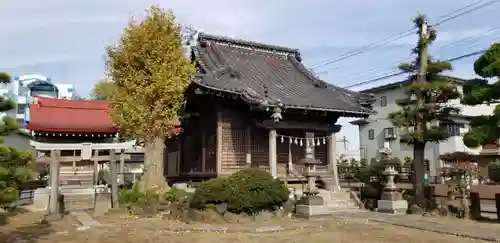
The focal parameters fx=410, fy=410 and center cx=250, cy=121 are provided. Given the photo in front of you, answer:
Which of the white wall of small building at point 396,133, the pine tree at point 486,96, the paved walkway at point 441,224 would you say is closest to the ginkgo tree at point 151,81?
the paved walkway at point 441,224

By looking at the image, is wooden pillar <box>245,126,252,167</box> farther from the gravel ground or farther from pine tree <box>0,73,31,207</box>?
pine tree <box>0,73,31,207</box>

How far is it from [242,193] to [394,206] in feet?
22.8

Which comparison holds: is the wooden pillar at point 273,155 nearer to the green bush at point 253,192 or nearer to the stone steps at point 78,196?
the green bush at point 253,192

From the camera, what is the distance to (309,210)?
1628 cm

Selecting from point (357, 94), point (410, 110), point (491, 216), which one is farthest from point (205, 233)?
point (357, 94)

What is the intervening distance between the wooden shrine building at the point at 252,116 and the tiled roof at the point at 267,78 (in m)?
0.05

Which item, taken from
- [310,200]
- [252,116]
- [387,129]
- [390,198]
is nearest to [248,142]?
[252,116]

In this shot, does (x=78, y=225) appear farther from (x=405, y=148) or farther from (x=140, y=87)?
(x=405, y=148)

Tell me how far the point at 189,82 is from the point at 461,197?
44.6ft

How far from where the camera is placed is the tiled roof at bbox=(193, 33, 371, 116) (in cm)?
2003

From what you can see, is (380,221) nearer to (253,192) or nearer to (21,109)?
(253,192)

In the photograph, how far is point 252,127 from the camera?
21.1m

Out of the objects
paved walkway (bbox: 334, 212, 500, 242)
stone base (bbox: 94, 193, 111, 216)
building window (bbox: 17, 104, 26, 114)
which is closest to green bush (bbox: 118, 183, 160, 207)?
stone base (bbox: 94, 193, 111, 216)

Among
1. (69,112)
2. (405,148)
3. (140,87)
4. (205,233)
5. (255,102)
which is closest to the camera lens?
(205,233)
